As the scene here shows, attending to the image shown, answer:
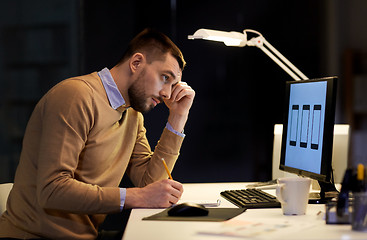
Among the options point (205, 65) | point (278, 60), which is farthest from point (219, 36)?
point (205, 65)

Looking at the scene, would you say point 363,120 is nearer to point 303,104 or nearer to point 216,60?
point 216,60

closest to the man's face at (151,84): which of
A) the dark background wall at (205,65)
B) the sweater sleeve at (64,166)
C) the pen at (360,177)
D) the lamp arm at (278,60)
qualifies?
the sweater sleeve at (64,166)

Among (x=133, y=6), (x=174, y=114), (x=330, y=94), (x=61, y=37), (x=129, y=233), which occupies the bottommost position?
(x=129, y=233)

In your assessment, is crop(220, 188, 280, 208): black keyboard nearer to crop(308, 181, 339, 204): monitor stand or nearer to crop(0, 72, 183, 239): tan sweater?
crop(308, 181, 339, 204): monitor stand

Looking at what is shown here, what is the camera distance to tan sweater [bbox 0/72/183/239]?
1.59 metres

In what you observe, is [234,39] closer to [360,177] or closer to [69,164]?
[69,164]

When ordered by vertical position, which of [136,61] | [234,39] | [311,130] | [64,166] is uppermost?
[234,39]

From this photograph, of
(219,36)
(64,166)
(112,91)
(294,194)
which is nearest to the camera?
(294,194)

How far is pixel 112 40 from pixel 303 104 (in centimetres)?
152

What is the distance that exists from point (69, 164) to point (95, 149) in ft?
0.66

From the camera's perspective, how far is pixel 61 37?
10.2 ft

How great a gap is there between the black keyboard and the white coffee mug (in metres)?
0.17

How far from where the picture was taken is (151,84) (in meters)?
1.93

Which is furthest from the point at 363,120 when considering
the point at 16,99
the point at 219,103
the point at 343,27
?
the point at 16,99
